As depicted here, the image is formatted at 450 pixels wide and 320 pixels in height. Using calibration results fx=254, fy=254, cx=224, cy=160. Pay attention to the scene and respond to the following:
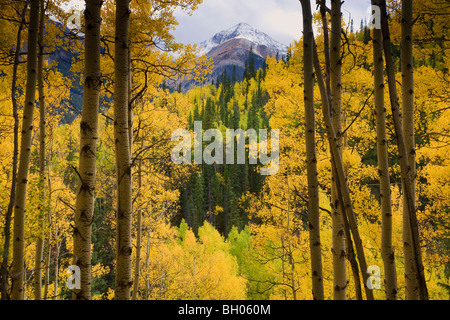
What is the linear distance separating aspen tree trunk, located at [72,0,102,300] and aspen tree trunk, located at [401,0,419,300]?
288 centimetres

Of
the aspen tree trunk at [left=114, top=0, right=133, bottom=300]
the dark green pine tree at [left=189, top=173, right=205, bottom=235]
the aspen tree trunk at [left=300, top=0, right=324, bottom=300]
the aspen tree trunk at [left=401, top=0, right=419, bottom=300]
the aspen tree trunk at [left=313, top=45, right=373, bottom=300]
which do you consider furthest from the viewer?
the dark green pine tree at [left=189, top=173, right=205, bottom=235]

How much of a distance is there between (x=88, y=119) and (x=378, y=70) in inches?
106

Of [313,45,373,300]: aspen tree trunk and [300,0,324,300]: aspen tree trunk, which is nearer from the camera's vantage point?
[313,45,373,300]: aspen tree trunk

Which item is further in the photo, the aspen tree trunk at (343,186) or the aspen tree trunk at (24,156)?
the aspen tree trunk at (24,156)

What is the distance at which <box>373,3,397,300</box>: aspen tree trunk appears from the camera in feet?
7.66

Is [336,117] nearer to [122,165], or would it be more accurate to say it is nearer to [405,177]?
[405,177]

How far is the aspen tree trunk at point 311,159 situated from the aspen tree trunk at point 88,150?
5.55 feet

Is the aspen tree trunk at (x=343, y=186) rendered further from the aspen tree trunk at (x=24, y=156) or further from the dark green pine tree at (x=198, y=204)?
the dark green pine tree at (x=198, y=204)

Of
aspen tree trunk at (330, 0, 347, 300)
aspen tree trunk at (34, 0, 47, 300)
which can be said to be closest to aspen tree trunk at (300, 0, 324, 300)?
aspen tree trunk at (330, 0, 347, 300)

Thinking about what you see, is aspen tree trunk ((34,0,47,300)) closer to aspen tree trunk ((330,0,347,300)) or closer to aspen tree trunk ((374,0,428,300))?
aspen tree trunk ((330,0,347,300))

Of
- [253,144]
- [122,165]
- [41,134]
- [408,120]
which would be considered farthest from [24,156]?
[253,144]

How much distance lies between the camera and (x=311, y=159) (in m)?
2.00

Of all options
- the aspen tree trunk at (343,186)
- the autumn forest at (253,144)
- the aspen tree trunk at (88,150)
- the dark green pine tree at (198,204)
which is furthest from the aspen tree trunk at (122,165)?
the dark green pine tree at (198,204)

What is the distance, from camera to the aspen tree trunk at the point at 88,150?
202 centimetres
